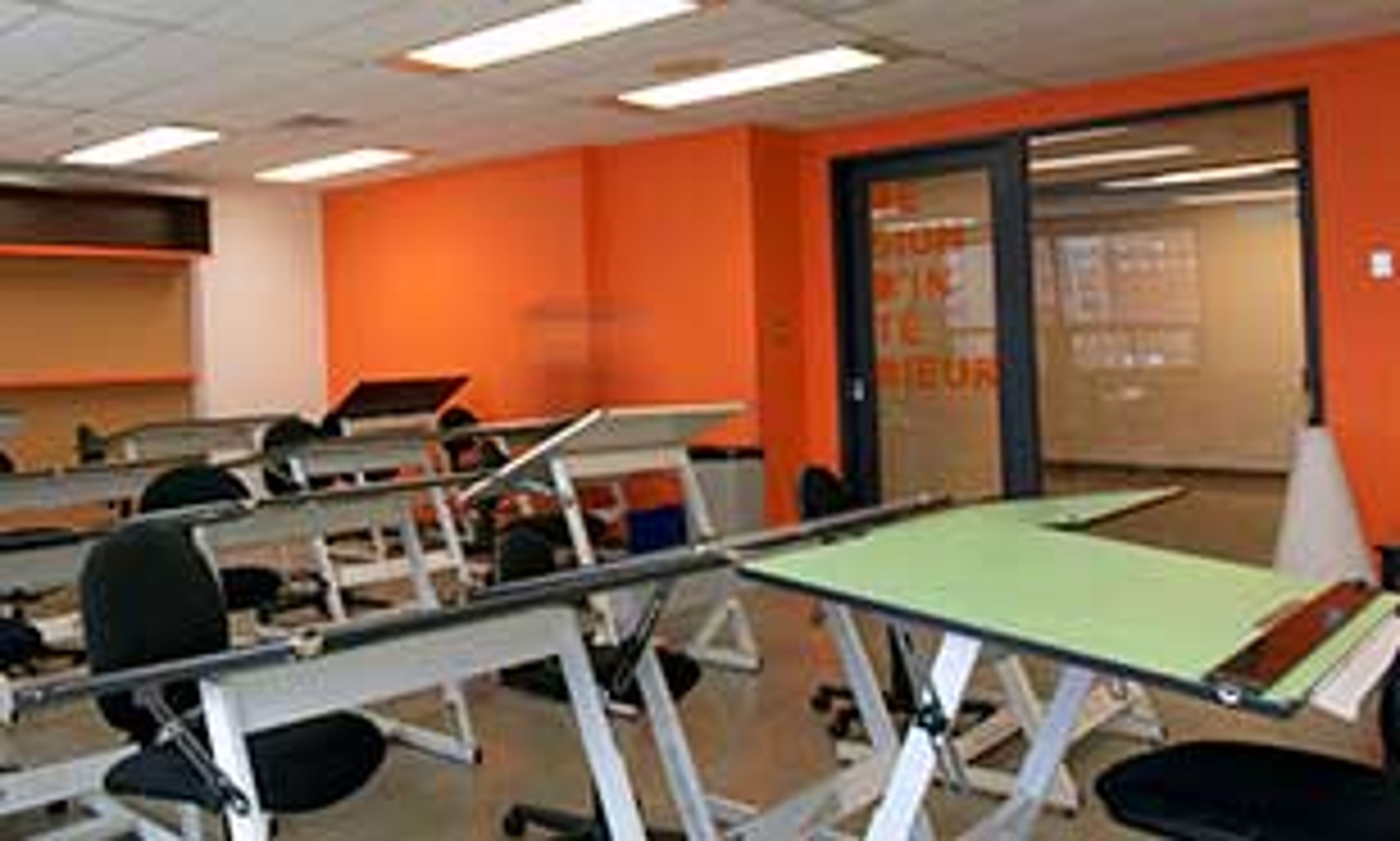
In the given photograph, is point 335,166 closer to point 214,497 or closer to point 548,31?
point 548,31

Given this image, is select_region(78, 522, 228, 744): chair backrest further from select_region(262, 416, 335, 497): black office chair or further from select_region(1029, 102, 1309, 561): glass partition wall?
select_region(1029, 102, 1309, 561): glass partition wall

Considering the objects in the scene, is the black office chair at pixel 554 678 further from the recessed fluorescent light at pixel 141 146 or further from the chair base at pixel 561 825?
the recessed fluorescent light at pixel 141 146

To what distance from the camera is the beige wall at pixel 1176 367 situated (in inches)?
271

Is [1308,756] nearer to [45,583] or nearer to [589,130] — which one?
[45,583]

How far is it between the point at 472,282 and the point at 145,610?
6.42 meters

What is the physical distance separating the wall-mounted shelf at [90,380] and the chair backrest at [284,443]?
2183 mm

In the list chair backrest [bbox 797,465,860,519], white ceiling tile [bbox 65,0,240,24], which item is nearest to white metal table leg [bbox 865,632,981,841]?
chair backrest [bbox 797,465,860,519]

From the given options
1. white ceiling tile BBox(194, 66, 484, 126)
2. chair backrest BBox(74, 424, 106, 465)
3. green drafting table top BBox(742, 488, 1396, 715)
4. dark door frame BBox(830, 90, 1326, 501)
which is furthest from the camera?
chair backrest BBox(74, 424, 106, 465)

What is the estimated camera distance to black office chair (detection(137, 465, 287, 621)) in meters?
4.44

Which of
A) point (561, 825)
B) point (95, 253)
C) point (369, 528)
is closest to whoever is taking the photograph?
point (561, 825)

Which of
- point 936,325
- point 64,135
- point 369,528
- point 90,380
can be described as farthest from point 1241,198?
point 90,380

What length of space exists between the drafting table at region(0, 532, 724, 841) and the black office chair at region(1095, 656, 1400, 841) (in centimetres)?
104

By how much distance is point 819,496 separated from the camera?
450 cm

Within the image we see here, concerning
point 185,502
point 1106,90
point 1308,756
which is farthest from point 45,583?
point 1106,90
